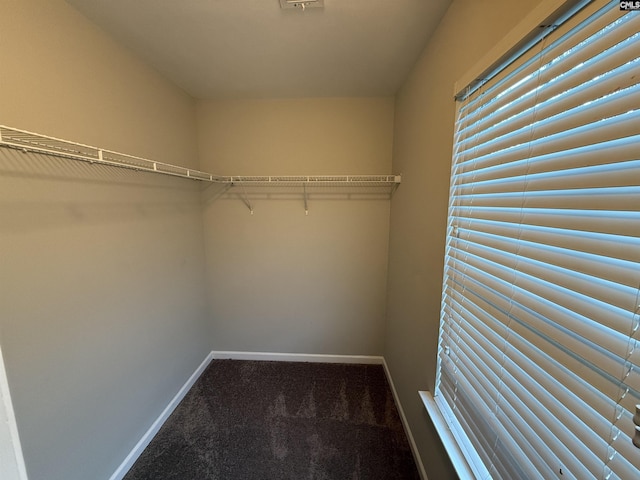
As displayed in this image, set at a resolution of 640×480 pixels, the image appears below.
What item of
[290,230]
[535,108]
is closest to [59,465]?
[290,230]

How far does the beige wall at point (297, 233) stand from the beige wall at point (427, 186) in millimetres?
380

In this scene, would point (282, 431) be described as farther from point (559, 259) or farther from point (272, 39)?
point (272, 39)

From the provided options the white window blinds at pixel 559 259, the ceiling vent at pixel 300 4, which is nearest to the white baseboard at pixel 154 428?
the white window blinds at pixel 559 259

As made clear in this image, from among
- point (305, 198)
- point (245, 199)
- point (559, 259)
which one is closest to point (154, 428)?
point (245, 199)

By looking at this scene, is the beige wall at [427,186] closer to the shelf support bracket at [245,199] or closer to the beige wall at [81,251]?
the shelf support bracket at [245,199]

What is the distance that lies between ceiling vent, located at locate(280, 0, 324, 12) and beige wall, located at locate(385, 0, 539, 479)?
65 centimetres

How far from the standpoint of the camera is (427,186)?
4.84 ft

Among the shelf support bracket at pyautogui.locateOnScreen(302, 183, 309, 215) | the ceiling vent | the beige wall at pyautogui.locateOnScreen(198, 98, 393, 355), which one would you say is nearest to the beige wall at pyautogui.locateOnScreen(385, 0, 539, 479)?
the beige wall at pyautogui.locateOnScreen(198, 98, 393, 355)

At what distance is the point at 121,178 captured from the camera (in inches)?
59.0

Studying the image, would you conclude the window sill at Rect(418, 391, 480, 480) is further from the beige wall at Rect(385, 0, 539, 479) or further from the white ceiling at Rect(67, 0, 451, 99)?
the white ceiling at Rect(67, 0, 451, 99)

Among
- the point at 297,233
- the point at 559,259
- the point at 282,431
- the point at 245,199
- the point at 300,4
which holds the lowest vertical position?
the point at 282,431

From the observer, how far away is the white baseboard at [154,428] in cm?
150

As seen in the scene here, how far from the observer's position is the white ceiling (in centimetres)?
124

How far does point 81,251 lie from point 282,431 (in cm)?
173
